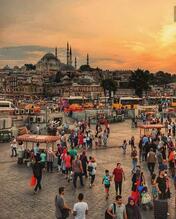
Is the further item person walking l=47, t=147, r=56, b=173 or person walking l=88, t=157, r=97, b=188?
person walking l=47, t=147, r=56, b=173

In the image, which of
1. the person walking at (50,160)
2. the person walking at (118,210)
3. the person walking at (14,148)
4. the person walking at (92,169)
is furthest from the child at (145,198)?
the person walking at (14,148)

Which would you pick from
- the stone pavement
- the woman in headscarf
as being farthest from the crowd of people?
the stone pavement

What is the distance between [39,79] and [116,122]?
496ft

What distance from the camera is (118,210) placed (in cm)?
839

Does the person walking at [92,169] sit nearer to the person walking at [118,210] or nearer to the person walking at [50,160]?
the person walking at [50,160]

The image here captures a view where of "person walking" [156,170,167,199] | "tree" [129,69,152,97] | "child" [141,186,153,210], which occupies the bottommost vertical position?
"child" [141,186,153,210]

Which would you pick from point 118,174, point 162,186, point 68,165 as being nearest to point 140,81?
point 68,165

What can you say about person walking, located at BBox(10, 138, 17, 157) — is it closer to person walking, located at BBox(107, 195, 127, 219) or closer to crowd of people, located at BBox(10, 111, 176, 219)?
crowd of people, located at BBox(10, 111, 176, 219)

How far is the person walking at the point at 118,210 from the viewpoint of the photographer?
8.31m

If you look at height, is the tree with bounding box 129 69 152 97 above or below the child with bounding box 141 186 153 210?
above

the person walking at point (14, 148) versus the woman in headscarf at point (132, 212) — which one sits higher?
the woman in headscarf at point (132, 212)

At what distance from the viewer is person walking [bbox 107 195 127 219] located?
8.31 meters

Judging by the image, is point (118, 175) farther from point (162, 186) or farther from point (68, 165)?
point (68, 165)

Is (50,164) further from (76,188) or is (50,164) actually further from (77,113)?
(77,113)
